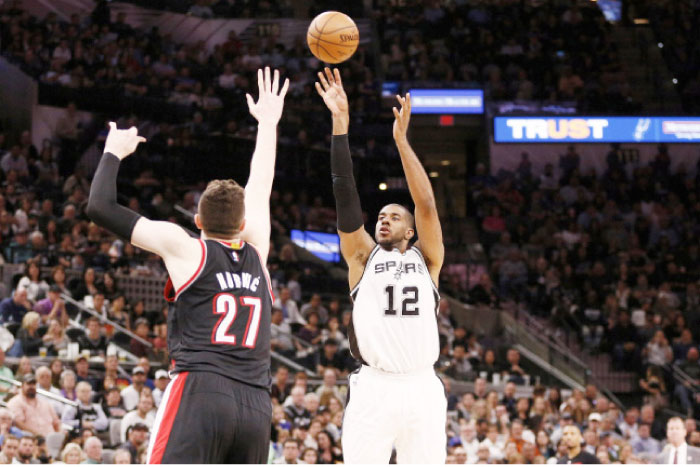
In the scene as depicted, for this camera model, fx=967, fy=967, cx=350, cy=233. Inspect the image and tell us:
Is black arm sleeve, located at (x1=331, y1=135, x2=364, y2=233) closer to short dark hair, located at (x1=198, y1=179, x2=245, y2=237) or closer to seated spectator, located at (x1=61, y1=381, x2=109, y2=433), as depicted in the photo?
short dark hair, located at (x1=198, y1=179, x2=245, y2=237)

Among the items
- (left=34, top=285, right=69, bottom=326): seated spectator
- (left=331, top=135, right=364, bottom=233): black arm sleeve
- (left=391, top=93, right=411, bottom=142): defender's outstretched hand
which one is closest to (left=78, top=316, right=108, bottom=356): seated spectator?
(left=34, top=285, right=69, bottom=326): seated spectator

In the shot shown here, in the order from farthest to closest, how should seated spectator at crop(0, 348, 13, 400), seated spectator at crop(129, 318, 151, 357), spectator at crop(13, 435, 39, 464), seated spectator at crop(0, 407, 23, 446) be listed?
seated spectator at crop(129, 318, 151, 357), seated spectator at crop(0, 348, 13, 400), seated spectator at crop(0, 407, 23, 446), spectator at crop(13, 435, 39, 464)

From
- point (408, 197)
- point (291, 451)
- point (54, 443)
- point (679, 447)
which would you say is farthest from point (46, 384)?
point (408, 197)

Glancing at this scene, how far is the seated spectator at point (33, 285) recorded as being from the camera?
46.1ft

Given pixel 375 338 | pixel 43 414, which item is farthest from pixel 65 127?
pixel 375 338

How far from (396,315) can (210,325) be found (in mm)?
2271

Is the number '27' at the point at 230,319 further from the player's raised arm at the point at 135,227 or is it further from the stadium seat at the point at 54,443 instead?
the stadium seat at the point at 54,443

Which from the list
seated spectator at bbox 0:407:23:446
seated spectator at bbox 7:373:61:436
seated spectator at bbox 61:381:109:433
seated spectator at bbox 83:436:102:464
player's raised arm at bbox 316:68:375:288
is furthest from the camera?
seated spectator at bbox 61:381:109:433

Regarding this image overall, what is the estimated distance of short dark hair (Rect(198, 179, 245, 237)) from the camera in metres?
4.60

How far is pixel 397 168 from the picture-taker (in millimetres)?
23219

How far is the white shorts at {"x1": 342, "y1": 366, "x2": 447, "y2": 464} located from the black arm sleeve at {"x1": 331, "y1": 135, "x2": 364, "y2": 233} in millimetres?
1138

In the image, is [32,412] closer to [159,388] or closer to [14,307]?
[159,388]

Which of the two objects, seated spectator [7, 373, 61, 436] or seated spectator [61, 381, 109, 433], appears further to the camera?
seated spectator [61, 381, 109, 433]

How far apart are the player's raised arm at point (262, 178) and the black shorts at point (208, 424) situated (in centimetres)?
74
